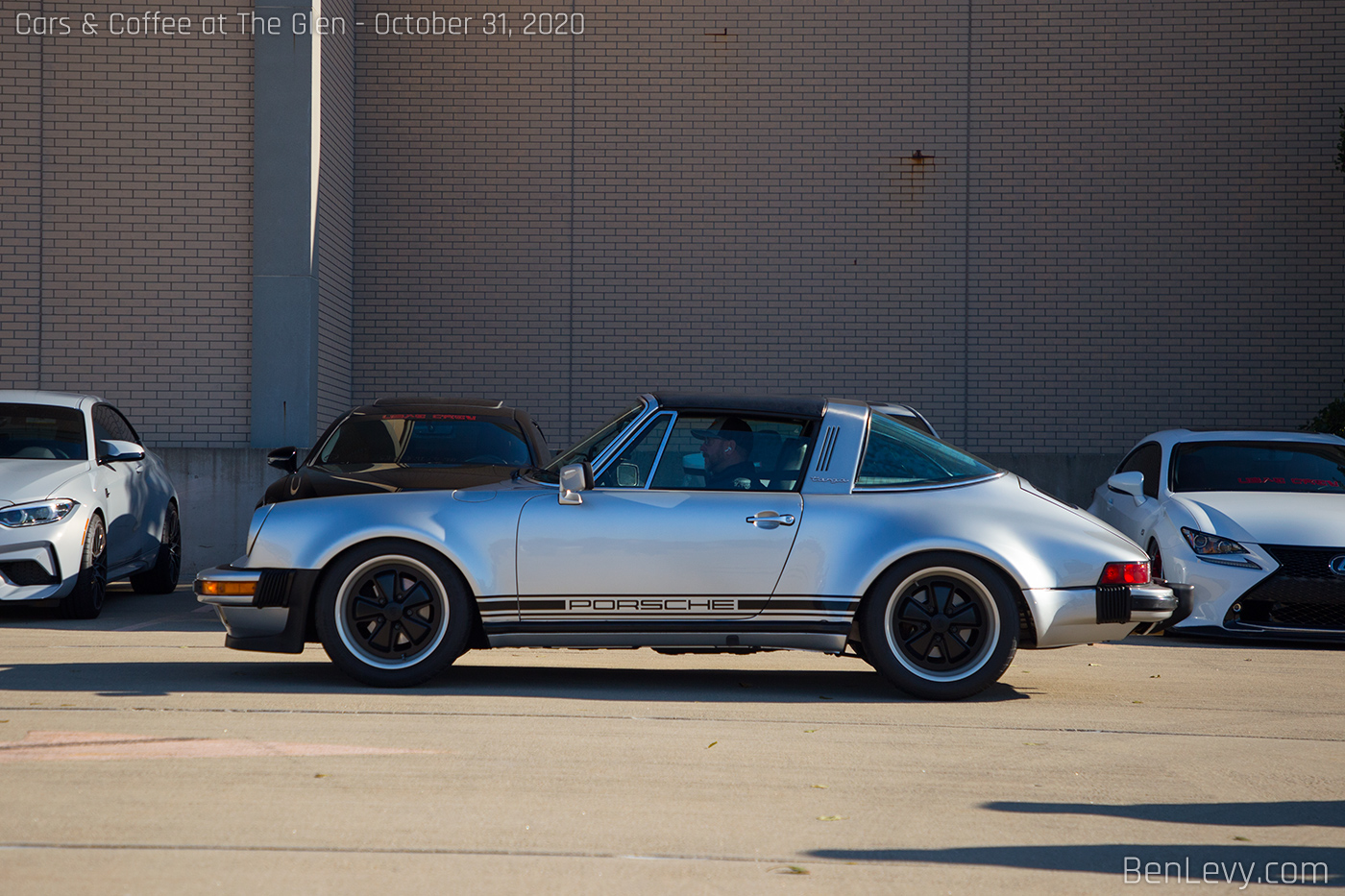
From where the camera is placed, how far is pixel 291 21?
13984 millimetres

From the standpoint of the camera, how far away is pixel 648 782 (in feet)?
15.5

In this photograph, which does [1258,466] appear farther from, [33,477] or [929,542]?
[33,477]

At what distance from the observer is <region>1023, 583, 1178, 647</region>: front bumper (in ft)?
21.0

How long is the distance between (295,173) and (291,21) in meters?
1.52

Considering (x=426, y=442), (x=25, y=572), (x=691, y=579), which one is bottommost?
(x=25, y=572)

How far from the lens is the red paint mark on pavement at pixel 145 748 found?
5.00 m

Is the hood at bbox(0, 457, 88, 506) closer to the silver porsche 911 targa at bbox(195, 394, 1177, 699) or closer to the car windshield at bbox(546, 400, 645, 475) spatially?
the silver porsche 911 targa at bbox(195, 394, 1177, 699)

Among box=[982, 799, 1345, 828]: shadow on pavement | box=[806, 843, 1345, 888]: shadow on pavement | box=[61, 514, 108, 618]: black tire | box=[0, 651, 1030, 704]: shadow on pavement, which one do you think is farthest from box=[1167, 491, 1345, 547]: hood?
box=[61, 514, 108, 618]: black tire

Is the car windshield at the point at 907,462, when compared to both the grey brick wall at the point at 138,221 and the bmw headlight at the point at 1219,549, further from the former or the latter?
the grey brick wall at the point at 138,221

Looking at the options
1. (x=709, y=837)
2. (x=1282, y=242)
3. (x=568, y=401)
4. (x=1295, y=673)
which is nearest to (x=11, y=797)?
(x=709, y=837)

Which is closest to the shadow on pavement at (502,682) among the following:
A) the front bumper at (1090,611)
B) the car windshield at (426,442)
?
the front bumper at (1090,611)

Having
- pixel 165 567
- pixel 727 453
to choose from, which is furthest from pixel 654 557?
pixel 165 567

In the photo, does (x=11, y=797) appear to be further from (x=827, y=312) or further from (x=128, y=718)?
(x=827, y=312)

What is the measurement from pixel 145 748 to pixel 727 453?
2.89 meters
